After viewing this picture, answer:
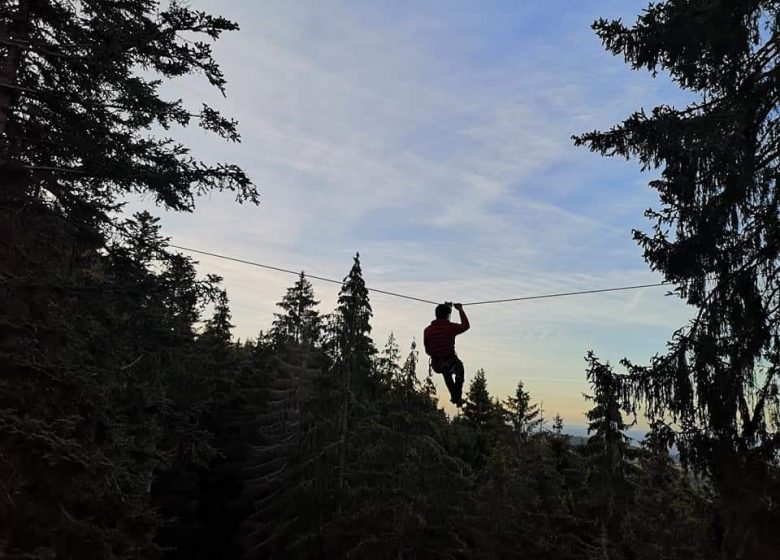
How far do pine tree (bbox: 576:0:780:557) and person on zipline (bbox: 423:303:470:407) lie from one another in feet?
8.54

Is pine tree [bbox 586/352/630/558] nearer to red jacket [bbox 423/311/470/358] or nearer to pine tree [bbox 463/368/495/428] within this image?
red jacket [bbox 423/311/470/358]

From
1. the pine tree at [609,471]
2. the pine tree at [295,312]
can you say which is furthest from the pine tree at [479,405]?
the pine tree at [609,471]

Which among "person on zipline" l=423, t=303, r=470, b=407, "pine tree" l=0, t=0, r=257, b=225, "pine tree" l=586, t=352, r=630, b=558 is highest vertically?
"pine tree" l=0, t=0, r=257, b=225

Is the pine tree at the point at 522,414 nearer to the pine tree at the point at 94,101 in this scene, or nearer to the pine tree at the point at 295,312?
the pine tree at the point at 295,312

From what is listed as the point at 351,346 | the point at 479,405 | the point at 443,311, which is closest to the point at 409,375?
the point at 351,346

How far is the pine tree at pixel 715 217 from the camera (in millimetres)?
7371

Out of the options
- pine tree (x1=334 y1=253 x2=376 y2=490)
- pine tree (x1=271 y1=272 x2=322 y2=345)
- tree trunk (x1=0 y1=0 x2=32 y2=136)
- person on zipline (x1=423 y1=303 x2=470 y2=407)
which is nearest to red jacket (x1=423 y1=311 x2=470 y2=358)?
person on zipline (x1=423 y1=303 x2=470 y2=407)

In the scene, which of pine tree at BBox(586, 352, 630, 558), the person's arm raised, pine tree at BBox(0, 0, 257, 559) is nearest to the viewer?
pine tree at BBox(0, 0, 257, 559)

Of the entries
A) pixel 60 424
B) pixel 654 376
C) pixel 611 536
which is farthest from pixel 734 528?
pixel 611 536

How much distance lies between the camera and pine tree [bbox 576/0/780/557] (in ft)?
24.2

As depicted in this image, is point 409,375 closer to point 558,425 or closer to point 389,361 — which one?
point 389,361

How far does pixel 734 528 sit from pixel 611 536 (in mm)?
14991

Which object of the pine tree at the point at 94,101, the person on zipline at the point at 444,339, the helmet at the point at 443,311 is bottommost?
the person on zipline at the point at 444,339

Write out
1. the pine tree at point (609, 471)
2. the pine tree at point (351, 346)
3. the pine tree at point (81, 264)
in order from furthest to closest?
the pine tree at point (351, 346) → the pine tree at point (609, 471) → the pine tree at point (81, 264)
